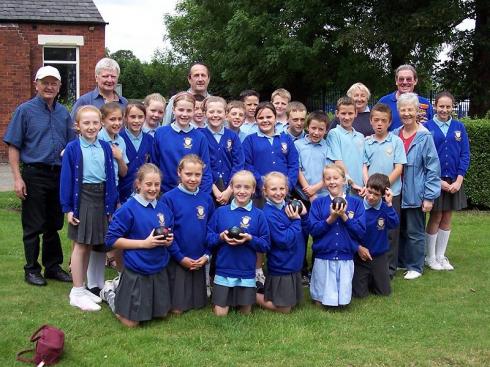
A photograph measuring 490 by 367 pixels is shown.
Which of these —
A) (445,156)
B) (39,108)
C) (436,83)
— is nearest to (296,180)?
(445,156)

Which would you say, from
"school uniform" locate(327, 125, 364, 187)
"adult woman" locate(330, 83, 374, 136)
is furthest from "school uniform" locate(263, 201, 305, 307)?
"adult woman" locate(330, 83, 374, 136)

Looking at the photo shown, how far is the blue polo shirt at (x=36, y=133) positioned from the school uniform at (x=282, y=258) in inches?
84.4

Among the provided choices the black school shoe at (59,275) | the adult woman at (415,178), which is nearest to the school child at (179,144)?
the black school shoe at (59,275)

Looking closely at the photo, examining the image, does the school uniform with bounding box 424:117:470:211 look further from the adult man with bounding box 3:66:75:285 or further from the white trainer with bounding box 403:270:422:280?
the adult man with bounding box 3:66:75:285

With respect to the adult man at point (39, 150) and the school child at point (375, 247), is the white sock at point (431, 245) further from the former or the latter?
the adult man at point (39, 150)

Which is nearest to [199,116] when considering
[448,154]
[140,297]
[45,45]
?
[140,297]

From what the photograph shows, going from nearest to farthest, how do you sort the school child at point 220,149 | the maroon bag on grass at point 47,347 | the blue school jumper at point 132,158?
the maroon bag on grass at point 47,347 → the blue school jumper at point 132,158 → the school child at point 220,149

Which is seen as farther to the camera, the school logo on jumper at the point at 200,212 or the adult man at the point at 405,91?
the adult man at the point at 405,91

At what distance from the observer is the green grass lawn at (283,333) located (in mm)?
4457

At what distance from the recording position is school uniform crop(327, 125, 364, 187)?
6250 millimetres

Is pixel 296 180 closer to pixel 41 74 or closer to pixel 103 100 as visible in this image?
pixel 103 100

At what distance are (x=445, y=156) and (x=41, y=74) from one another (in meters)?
4.30

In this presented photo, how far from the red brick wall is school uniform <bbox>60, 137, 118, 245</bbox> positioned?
13.9m

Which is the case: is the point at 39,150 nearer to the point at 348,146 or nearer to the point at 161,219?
the point at 161,219
